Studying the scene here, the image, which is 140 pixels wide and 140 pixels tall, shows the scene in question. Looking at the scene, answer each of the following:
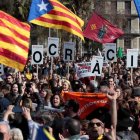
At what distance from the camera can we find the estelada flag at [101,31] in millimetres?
20719

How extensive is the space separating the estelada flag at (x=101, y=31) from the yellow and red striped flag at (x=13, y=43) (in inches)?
313

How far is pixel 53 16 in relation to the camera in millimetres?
16094

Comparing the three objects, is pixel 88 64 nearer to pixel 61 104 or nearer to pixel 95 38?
pixel 95 38

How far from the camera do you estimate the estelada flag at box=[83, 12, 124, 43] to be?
20719 mm

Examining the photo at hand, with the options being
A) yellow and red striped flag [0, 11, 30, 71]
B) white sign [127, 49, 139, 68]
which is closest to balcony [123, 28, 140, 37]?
white sign [127, 49, 139, 68]

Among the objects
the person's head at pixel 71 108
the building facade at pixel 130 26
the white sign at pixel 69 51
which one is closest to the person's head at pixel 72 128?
the person's head at pixel 71 108

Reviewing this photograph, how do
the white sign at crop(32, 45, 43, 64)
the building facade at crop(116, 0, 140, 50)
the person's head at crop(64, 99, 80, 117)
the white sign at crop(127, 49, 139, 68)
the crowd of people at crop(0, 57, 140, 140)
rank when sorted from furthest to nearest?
1. the building facade at crop(116, 0, 140, 50)
2. the white sign at crop(127, 49, 139, 68)
3. the white sign at crop(32, 45, 43, 64)
4. the person's head at crop(64, 99, 80, 117)
5. the crowd of people at crop(0, 57, 140, 140)

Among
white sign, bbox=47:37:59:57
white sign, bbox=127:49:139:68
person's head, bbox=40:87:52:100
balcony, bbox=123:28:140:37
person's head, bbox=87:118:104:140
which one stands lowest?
person's head, bbox=87:118:104:140

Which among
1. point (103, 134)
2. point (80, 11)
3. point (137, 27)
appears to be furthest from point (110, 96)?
point (137, 27)

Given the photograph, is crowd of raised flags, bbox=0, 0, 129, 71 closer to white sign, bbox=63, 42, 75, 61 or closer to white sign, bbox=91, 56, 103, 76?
white sign, bbox=63, 42, 75, 61

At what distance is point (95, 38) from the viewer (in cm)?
2102

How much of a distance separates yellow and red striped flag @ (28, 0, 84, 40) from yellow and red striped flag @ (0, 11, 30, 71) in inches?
115

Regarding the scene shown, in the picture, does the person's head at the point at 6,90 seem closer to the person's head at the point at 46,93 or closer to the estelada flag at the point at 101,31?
the person's head at the point at 46,93

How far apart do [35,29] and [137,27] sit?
37.4m
